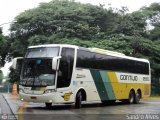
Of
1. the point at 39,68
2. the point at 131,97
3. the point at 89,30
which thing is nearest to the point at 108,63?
the point at 131,97

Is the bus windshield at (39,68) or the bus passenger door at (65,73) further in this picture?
the bus passenger door at (65,73)

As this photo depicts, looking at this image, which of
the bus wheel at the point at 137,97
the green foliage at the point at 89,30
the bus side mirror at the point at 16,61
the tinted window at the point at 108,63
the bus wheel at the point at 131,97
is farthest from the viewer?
the green foliage at the point at 89,30

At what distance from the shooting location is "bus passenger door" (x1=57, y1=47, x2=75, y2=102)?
21.0 meters

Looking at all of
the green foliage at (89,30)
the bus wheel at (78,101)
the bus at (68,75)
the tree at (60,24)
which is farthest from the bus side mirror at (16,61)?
the tree at (60,24)

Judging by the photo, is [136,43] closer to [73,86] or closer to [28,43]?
[28,43]

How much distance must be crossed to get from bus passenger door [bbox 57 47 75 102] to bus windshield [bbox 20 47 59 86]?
0.38 metres

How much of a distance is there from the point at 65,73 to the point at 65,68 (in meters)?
0.25

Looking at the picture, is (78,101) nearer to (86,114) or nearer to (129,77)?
(86,114)

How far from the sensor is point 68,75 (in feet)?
70.1

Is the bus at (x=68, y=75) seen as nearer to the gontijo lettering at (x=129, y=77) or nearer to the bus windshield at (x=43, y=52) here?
the bus windshield at (x=43, y=52)

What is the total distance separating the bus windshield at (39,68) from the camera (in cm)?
2070

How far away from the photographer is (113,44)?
44.6 metres

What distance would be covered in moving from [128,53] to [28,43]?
1146cm

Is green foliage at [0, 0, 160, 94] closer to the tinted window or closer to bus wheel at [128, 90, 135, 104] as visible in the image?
the tinted window
